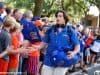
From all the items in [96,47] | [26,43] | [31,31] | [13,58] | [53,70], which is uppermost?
[31,31]

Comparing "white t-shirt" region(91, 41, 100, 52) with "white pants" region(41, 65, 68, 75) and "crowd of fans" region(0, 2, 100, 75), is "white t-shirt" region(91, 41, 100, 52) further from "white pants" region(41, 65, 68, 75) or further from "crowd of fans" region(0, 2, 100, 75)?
"white pants" region(41, 65, 68, 75)

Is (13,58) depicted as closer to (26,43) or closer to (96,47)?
→ (26,43)

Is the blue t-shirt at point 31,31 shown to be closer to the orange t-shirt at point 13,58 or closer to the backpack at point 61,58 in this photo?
the orange t-shirt at point 13,58

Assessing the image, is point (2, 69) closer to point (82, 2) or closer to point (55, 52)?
point (55, 52)

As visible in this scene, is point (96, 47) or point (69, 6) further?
point (69, 6)

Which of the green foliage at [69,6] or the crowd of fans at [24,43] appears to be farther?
the green foliage at [69,6]

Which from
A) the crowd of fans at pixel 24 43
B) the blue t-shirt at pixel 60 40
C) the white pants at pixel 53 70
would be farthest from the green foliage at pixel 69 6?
the white pants at pixel 53 70

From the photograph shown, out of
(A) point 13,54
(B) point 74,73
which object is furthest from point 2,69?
(B) point 74,73

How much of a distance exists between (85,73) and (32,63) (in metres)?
3.77

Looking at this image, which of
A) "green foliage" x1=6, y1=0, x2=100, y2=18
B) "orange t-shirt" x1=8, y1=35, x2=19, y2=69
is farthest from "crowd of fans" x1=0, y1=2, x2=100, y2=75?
"green foliage" x1=6, y1=0, x2=100, y2=18

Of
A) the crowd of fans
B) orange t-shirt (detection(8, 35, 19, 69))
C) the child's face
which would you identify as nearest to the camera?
the crowd of fans

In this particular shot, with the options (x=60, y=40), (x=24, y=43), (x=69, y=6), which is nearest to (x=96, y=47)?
(x=24, y=43)

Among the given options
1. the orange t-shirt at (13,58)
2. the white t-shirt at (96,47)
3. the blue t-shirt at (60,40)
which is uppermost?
the blue t-shirt at (60,40)

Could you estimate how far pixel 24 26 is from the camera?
1110 centimetres
